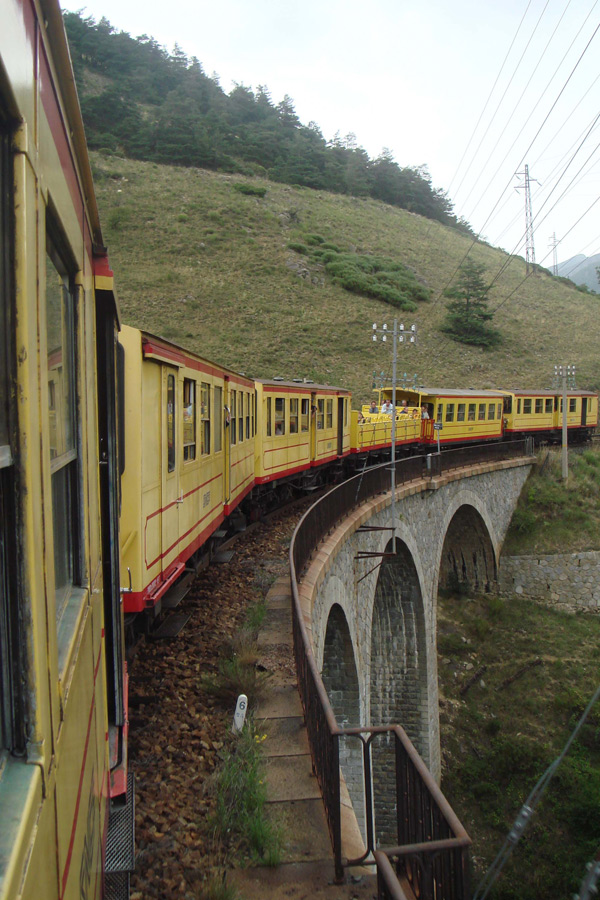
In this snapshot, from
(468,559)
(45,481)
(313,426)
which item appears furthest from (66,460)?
(468,559)

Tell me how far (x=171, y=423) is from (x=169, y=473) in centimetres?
50

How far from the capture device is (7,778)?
4.11 ft

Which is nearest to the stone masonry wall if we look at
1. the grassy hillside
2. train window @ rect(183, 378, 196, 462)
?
the grassy hillside

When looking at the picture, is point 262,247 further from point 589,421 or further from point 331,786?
point 331,786

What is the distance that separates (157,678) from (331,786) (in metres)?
2.87

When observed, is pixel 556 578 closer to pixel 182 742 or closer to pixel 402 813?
pixel 182 742

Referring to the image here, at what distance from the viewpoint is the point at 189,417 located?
23.7ft

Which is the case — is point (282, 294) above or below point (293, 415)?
above

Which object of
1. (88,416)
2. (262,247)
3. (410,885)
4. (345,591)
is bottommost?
(345,591)

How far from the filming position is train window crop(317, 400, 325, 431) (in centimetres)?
1719

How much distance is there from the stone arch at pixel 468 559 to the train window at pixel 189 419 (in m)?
21.4

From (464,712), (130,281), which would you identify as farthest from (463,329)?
(464,712)

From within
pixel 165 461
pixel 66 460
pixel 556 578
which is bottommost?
pixel 556 578

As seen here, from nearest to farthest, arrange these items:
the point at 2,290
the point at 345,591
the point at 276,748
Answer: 1. the point at 2,290
2. the point at 276,748
3. the point at 345,591
